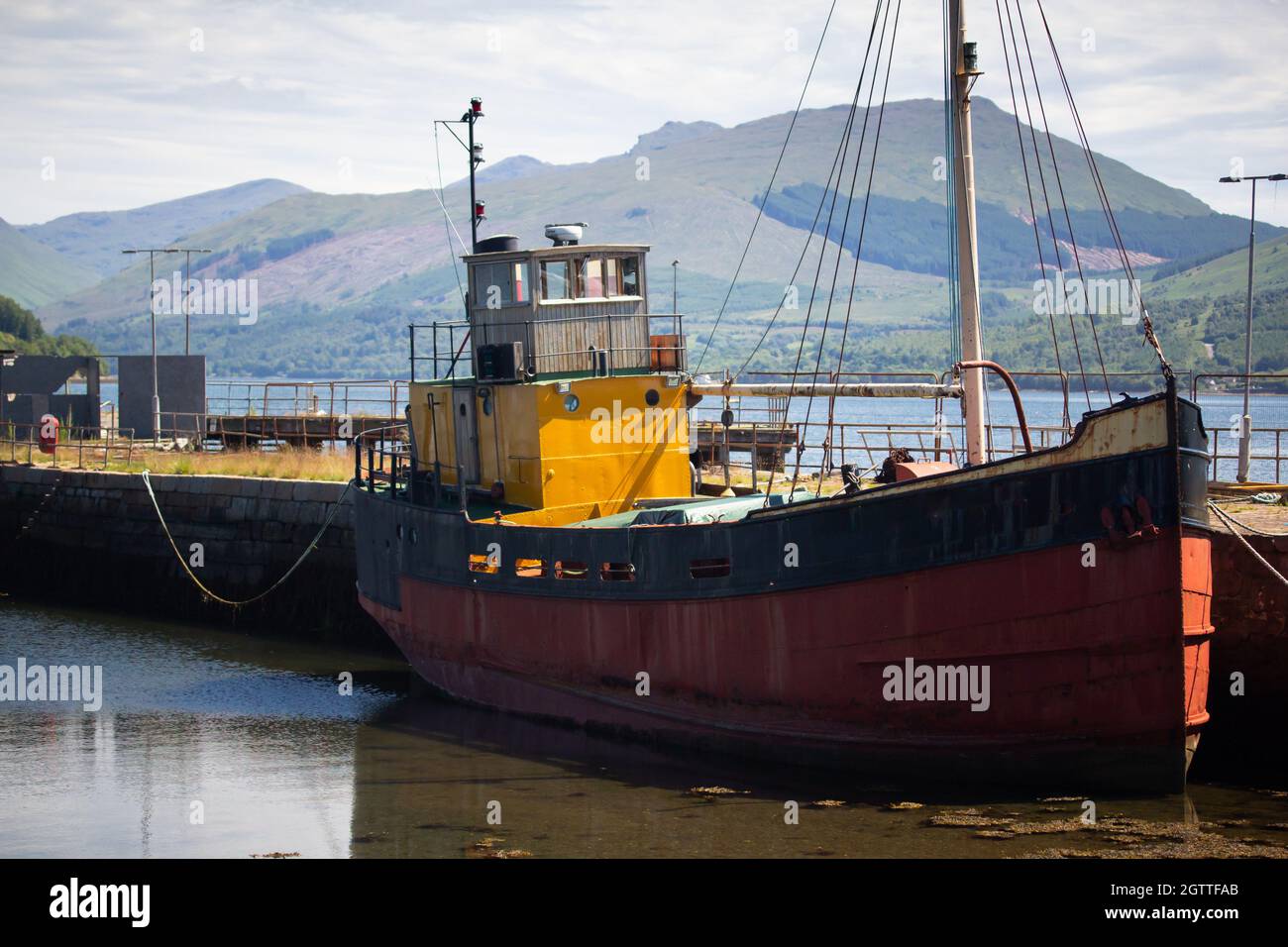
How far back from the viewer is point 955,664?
592 inches

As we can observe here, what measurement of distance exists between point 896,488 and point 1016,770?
11.0 feet

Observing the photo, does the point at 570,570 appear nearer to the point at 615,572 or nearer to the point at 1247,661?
the point at 615,572

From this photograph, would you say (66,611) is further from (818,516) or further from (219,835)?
(818,516)

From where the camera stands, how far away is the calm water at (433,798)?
14.1 m

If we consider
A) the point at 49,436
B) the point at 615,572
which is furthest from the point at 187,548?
the point at 615,572

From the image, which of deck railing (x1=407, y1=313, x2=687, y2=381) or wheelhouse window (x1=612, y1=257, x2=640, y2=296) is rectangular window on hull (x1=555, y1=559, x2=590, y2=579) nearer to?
deck railing (x1=407, y1=313, x2=687, y2=381)

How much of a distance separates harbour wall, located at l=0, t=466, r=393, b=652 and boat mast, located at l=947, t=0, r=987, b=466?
13.8 metres

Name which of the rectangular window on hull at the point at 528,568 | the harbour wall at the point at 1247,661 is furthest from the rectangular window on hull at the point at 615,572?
the harbour wall at the point at 1247,661

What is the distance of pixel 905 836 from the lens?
14.0 m

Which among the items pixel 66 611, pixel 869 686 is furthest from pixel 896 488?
pixel 66 611

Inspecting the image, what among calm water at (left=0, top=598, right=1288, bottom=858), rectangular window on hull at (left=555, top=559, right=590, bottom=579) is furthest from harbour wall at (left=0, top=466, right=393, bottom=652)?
rectangular window on hull at (left=555, top=559, right=590, bottom=579)

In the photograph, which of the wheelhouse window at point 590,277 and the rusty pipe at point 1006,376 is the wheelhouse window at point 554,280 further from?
the rusty pipe at point 1006,376

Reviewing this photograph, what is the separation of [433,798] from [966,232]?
9.42 m

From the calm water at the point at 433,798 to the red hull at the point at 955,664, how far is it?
490 mm
